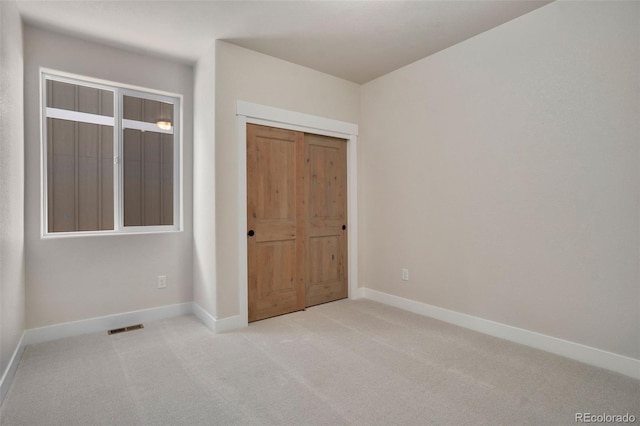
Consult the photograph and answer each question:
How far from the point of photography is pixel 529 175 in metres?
2.62

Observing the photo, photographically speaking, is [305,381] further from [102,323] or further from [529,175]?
[529,175]

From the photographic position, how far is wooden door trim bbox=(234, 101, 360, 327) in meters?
3.14

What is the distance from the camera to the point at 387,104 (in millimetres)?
3781

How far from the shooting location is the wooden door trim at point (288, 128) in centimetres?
314

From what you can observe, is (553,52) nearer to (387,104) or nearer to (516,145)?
(516,145)

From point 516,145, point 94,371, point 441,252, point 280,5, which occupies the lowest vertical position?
point 94,371

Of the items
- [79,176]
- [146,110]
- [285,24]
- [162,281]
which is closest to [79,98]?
[146,110]

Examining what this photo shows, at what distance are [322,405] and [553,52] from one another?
301 centimetres

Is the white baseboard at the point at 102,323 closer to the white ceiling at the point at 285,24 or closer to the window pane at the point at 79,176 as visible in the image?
the window pane at the point at 79,176

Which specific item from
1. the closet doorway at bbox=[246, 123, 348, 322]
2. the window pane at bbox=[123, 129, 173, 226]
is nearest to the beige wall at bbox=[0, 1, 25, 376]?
the window pane at bbox=[123, 129, 173, 226]

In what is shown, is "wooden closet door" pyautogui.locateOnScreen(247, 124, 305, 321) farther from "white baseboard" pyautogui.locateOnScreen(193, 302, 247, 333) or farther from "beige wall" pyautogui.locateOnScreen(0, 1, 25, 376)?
"beige wall" pyautogui.locateOnScreen(0, 1, 25, 376)

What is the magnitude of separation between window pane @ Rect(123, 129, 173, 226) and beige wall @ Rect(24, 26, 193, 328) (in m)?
0.19

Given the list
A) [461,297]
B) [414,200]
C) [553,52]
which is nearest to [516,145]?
[553,52]

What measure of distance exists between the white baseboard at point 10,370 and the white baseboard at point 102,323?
167mm
